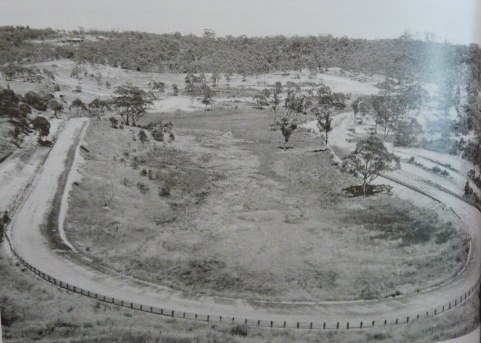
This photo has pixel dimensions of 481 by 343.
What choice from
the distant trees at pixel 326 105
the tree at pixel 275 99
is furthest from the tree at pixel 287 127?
the distant trees at pixel 326 105

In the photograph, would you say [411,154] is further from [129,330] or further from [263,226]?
[129,330]

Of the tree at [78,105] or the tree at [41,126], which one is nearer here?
the tree at [41,126]

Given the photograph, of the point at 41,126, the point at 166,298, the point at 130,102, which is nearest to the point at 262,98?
the point at 130,102

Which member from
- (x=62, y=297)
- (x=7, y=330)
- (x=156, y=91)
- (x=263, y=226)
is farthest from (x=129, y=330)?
(x=156, y=91)

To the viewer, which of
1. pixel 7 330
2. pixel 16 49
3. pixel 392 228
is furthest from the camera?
pixel 392 228

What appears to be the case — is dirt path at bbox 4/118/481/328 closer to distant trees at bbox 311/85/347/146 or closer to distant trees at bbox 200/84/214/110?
distant trees at bbox 200/84/214/110

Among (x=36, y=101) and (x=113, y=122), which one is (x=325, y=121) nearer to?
(x=113, y=122)

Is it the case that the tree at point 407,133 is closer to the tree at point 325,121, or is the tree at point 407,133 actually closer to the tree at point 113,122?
the tree at point 325,121
